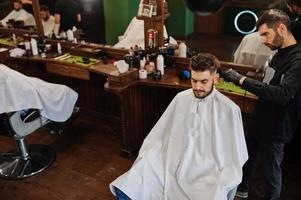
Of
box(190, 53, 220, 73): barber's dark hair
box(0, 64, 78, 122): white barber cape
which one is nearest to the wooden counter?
box(0, 64, 78, 122): white barber cape

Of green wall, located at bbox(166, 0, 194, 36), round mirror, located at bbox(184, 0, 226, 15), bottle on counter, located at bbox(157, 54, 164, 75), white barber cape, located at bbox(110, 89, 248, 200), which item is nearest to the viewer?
round mirror, located at bbox(184, 0, 226, 15)

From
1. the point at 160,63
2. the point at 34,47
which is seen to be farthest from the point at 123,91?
the point at 34,47

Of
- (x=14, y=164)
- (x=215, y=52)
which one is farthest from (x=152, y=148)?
(x=14, y=164)

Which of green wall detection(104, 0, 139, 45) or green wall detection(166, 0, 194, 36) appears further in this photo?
green wall detection(104, 0, 139, 45)

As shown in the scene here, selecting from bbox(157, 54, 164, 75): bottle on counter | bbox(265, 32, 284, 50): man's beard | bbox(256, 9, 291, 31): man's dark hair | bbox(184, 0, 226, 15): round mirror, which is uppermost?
bbox(184, 0, 226, 15): round mirror

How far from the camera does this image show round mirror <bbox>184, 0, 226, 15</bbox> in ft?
4.90

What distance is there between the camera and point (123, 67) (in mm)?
2750

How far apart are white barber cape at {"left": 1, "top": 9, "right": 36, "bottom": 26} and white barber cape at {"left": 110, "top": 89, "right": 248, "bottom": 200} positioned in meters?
2.78

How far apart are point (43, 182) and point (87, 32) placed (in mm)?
1765

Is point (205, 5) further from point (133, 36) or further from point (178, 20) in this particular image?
point (133, 36)

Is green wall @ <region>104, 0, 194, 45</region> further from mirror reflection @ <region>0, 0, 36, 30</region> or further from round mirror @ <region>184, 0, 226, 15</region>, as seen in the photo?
round mirror @ <region>184, 0, 226, 15</region>

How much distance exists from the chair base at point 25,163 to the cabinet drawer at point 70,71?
2.66 feet

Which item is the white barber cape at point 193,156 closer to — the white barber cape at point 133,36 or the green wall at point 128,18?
the green wall at point 128,18

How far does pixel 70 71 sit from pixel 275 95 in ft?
7.12
